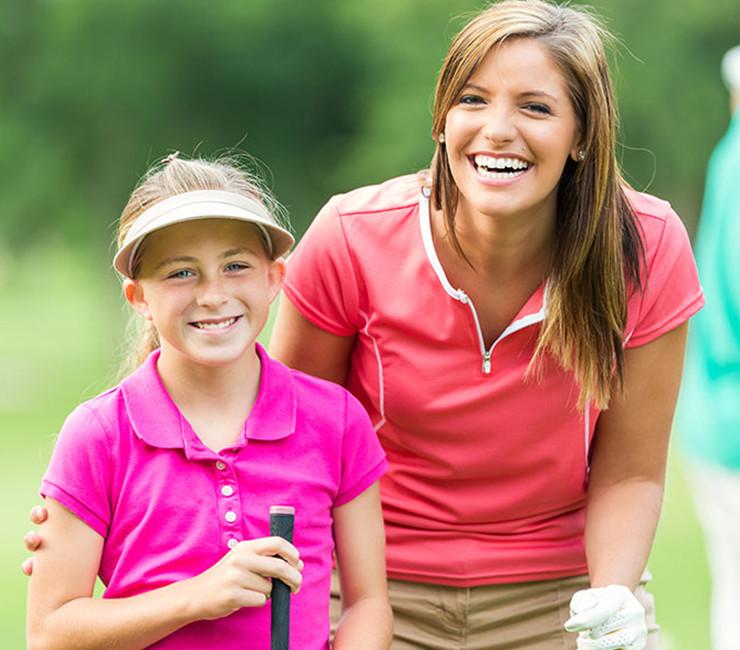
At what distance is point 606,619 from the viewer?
11.1ft

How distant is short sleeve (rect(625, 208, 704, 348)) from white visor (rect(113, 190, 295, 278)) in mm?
817

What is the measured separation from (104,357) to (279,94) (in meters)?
4.35

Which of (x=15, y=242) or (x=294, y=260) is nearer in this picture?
(x=294, y=260)

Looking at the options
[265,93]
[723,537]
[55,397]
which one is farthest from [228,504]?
[265,93]

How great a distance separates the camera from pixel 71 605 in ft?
10.1

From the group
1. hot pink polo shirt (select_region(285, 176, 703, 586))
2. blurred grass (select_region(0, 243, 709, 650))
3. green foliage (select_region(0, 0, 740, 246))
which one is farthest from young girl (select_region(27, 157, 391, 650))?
green foliage (select_region(0, 0, 740, 246))

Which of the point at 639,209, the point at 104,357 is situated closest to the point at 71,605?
the point at 639,209

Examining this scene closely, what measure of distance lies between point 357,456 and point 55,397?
1644 centimetres

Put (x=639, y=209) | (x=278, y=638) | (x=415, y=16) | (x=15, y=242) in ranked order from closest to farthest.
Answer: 1. (x=278, y=638)
2. (x=639, y=209)
3. (x=15, y=242)
4. (x=415, y=16)

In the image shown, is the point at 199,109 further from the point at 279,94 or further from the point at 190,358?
the point at 190,358

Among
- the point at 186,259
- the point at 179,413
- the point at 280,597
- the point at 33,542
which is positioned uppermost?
the point at 186,259

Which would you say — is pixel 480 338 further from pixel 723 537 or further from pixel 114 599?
pixel 723 537

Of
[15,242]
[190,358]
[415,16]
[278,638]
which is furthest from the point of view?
[415,16]

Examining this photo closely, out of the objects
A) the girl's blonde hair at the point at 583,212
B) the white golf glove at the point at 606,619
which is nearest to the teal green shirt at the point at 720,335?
the girl's blonde hair at the point at 583,212
